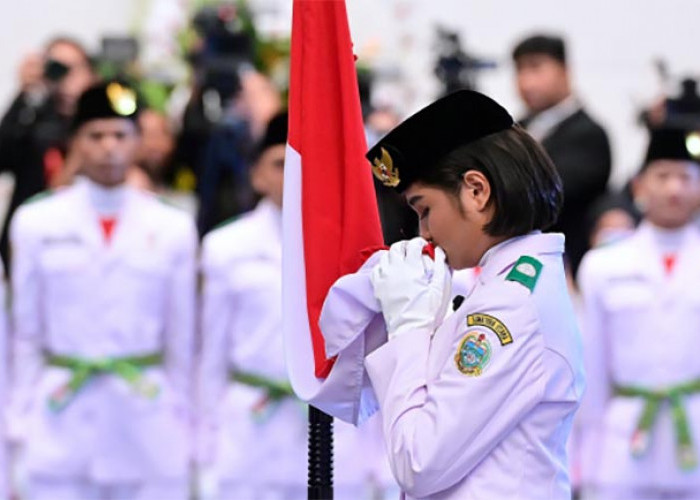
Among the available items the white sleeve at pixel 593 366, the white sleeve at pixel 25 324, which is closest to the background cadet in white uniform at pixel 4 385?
the white sleeve at pixel 25 324

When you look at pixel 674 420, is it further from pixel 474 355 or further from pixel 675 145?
pixel 474 355

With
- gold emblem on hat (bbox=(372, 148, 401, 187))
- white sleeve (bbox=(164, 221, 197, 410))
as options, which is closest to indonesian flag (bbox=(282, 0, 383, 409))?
gold emblem on hat (bbox=(372, 148, 401, 187))

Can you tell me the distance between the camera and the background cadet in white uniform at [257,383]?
701 cm

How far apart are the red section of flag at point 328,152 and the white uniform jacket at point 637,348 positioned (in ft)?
10.7

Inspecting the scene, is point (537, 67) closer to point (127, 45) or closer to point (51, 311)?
point (127, 45)

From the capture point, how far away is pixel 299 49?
3768mm

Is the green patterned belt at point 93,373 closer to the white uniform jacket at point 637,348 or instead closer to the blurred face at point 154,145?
the white uniform jacket at point 637,348

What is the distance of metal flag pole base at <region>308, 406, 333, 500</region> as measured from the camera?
12.2 ft

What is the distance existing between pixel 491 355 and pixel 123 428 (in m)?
3.75

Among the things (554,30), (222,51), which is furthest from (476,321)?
(554,30)

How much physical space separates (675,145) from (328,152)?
3.46 meters

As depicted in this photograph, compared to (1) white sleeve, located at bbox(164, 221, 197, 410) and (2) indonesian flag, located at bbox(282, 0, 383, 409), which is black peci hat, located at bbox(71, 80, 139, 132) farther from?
(2) indonesian flag, located at bbox(282, 0, 383, 409)

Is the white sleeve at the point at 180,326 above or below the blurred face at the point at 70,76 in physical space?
below

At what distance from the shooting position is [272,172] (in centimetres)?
706
